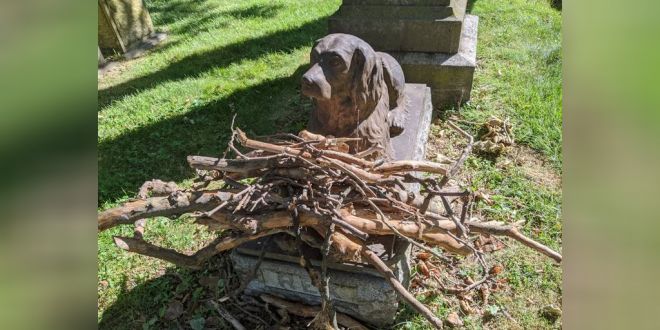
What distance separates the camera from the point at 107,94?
230 inches

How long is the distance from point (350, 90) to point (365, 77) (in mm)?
116

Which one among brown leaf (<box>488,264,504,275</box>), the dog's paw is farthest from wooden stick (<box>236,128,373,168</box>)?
brown leaf (<box>488,264,504,275</box>)

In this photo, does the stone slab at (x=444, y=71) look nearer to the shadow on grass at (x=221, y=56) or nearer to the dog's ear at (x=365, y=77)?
the dog's ear at (x=365, y=77)

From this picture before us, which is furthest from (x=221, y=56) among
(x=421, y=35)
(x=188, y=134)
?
(x=421, y=35)

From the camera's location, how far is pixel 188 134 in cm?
473

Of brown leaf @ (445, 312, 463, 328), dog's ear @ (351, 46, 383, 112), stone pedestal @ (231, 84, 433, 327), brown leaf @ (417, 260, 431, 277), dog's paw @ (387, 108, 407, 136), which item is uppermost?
dog's ear @ (351, 46, 383, 112)

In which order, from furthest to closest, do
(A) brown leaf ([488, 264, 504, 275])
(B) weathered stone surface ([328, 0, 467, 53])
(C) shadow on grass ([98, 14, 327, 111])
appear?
(C) shadow on grass ([98, 14, 327, 111])
(B) weathered stone surface ([328, 0, 467, 53])
(A) brown leaf ([488, 264, 504, 275])

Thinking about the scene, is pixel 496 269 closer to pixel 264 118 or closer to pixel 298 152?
pixel 298 152

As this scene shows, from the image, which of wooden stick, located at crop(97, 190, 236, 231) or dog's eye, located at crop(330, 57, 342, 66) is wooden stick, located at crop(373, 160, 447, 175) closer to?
dog's eye, located at crop(330, 57, 342, 66)

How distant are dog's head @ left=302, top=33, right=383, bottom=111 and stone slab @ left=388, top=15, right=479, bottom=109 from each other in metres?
1.77

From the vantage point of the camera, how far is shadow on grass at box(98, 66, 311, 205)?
166 inches
